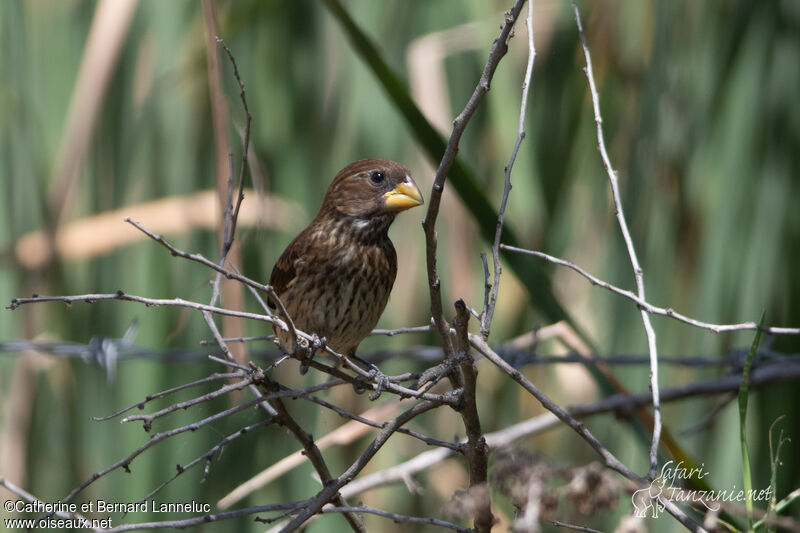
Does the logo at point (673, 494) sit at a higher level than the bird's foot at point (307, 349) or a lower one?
lower

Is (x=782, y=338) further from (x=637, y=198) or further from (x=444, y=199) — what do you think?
(x=444, y=199)

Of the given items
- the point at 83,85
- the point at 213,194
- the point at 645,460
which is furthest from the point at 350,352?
the point at 83,85

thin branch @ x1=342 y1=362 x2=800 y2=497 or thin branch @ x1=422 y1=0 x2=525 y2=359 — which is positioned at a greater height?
thin branch @ x1=422 y1=0 x2=525 y2=359

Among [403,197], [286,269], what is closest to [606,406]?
[403,197]

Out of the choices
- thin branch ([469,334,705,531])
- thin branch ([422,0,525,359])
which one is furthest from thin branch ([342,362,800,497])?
thin branch ([422,0,525,359])

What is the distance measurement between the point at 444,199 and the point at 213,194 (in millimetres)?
754

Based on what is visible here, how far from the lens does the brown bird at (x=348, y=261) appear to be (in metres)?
2.41

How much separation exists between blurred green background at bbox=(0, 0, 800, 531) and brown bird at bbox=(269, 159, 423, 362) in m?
0.39

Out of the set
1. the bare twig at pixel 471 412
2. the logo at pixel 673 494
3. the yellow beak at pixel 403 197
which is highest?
the yellow beak at pixel 403 197

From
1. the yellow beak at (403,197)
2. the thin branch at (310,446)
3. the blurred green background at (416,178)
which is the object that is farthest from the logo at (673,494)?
the blurred green background at (416,178)

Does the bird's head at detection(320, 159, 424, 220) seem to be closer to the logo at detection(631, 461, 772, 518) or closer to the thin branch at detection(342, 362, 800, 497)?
the thin branch at detection(342, 362, 800, 497)

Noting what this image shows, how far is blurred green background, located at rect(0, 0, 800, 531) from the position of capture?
278 cm

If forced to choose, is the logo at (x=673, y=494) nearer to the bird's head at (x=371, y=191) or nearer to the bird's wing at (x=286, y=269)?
the bird's head at (x=371, y=191)

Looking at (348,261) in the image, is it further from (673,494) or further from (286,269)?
(673,494)
